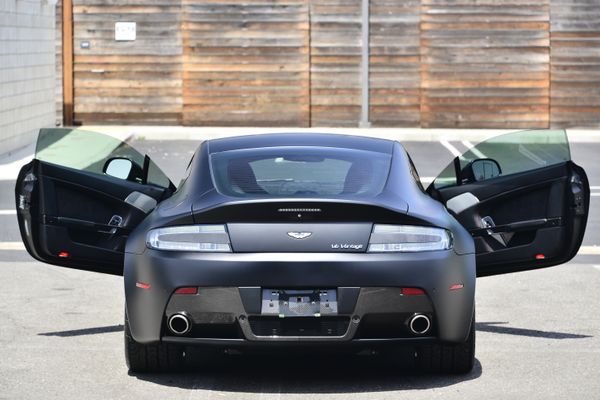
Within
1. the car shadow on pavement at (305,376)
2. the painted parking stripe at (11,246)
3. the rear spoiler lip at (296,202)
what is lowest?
the painted parking stripe at (11,246)

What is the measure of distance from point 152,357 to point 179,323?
1.57ft

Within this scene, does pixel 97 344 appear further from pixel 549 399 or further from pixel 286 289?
pixel 549 399

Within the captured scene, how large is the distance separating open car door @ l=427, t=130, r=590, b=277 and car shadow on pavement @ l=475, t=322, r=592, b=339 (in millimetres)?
635

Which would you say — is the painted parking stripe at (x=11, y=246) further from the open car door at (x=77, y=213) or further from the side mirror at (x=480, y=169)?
the side mirror at (x=480, y=169)

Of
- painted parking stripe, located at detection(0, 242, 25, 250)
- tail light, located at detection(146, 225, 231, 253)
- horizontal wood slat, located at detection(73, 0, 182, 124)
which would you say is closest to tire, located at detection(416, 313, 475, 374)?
tail light, located at detection(146, 225, 231, 253)

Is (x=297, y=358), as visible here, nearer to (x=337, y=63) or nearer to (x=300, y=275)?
(x=300, y=275)

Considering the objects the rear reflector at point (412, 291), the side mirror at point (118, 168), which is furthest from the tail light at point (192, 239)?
the side mirror at point (118, 168)

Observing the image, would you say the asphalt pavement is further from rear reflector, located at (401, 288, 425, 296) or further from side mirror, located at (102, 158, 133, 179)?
side mirror, located at (102, 158, 133, 179)

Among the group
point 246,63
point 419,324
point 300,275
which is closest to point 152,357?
point 300,275

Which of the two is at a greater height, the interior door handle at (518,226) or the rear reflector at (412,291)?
the interior door handle at (518,226)

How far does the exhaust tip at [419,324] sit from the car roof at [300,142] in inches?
55.1

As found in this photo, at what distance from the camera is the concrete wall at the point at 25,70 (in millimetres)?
A: 22672

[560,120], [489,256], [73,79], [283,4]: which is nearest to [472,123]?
[560,120]

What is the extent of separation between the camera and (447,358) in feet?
26.3
